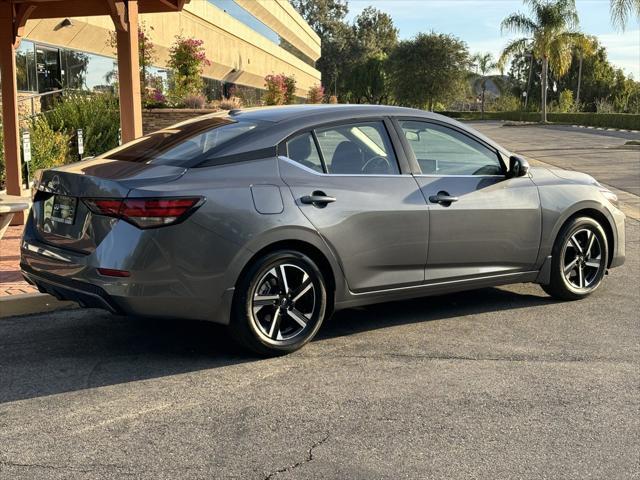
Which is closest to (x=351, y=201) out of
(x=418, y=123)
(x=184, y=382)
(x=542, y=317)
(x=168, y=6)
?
(x=418, y=123)

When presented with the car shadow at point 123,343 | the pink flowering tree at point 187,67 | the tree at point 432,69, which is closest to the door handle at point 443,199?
the car shadow at point 123,343

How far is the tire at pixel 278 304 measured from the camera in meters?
4.86

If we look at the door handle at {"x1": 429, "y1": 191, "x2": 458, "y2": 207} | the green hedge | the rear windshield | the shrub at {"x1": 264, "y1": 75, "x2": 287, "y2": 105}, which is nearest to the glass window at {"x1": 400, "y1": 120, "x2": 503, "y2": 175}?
the door handle at {"x1": 429, "y1": 191, "x2": 458, "y2": 207}

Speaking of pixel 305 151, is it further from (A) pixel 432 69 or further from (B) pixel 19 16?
(A) pixel 432 69

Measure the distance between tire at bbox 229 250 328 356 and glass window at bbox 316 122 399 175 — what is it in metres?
0.77

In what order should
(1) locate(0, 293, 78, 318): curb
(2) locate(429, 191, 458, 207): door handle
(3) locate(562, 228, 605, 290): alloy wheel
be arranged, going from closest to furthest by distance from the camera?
(2) locate(429, 191, 458, 207): door handle < (1) locate(0, 293, 78, 318): curb < (3) locate(562, 228, 605, 290): alloy wheel

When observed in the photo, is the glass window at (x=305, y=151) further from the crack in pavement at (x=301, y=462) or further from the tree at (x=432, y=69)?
the tree at (x=432, y=69)

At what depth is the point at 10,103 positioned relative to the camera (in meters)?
10.1

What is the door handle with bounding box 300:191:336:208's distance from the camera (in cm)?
504

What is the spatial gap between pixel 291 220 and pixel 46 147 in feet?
28.9

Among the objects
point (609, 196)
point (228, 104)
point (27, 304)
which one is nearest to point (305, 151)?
point (27, 304)

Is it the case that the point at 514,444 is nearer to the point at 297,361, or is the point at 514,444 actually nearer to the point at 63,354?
the point at 297,361

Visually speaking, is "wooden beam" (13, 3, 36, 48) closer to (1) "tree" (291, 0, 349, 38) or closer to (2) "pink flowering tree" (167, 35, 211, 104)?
(2) "pink flowering tree" (167, 35, 211, 104)

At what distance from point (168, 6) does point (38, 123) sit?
3.93m
